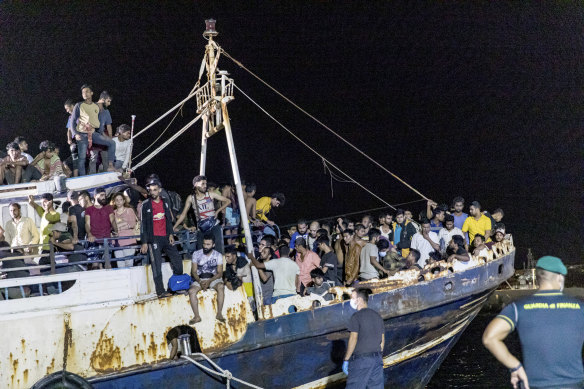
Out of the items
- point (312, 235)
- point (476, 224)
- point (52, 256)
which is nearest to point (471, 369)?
point (476, 224)

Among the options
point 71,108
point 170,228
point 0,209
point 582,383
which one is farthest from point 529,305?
point 71,108

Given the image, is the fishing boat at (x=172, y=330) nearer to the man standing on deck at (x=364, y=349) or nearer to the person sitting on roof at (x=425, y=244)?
the person sitting on roof at (x=425, y=244)

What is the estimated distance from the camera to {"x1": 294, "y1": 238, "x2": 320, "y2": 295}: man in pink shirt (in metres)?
11.6

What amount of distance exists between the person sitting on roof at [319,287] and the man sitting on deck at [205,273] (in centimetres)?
136

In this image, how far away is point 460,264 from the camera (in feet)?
41.9

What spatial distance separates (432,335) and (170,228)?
501 cm

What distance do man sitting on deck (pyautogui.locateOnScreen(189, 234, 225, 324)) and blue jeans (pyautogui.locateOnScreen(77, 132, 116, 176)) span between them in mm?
2794

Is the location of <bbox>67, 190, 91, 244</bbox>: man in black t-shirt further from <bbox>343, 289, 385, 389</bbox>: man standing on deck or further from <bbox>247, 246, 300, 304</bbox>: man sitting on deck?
<bbox>343, 289, 385, 389</bbox>: man standing on deck

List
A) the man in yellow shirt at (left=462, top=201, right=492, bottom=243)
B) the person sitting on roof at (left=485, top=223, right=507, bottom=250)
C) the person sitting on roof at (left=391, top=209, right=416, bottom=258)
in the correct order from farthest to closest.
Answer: the person sitting on roof at (left=485, top=223, right=507, bottom=250), the man in yellow shirt at (left=462, top=201, right=492, bottom=243), the person sitting on roof at (left=391, top=209, right=416, bottom=258)

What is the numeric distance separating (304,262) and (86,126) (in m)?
3.95

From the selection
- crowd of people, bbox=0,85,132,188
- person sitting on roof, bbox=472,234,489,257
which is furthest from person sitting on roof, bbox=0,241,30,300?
person sitting on roof, bbox=472,234,489,257

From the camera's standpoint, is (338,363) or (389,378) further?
(389,378)

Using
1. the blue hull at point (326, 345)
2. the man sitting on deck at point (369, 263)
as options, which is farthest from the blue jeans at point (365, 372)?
the man sitting on deck at point (369, 263)

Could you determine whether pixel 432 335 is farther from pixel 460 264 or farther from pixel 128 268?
pixel 128 268
